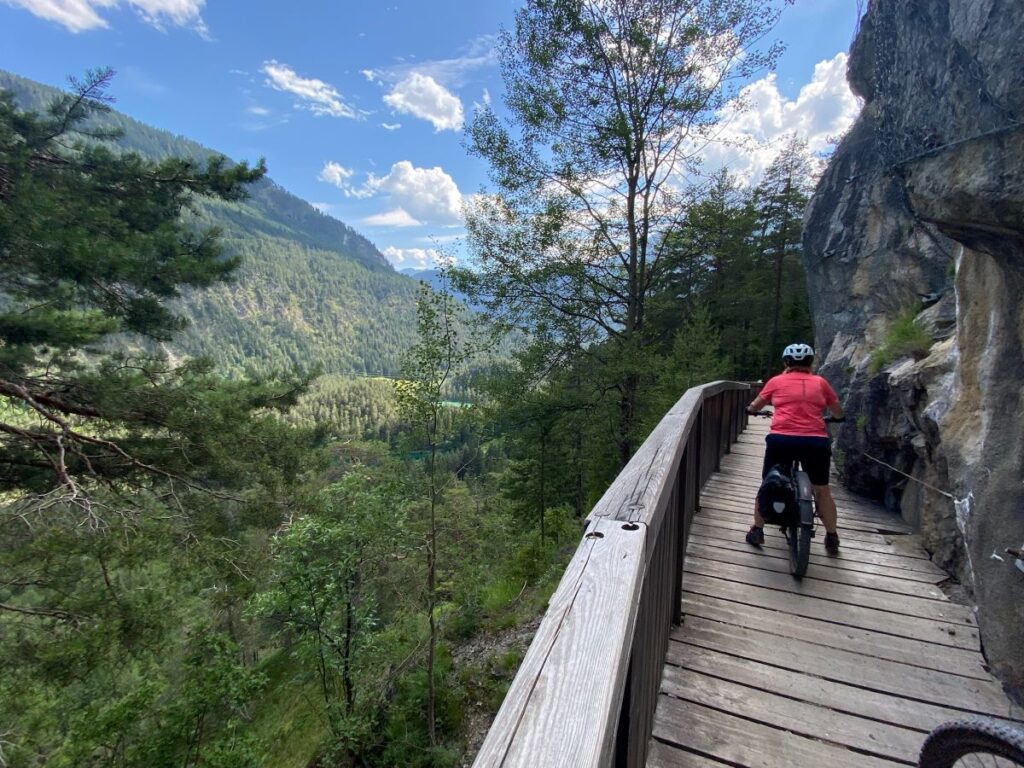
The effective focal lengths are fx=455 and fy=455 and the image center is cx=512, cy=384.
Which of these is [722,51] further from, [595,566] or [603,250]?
[595,566]

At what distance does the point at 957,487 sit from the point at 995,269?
1.38 metres

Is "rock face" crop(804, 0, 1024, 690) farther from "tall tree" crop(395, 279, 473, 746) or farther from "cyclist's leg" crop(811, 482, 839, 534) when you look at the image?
"tall tree" crop(395, 279, 473, 746)

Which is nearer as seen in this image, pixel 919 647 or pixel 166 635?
pixel 919 647

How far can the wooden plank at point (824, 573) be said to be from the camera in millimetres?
3045

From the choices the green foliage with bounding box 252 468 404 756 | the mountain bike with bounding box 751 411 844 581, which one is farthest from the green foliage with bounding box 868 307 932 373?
the green foliage with bounding box 252 468 404 756

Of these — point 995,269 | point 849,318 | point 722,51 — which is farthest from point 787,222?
point 995,269

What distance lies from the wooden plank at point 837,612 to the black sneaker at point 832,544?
2.48 feet

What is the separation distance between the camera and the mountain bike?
10.4 ft

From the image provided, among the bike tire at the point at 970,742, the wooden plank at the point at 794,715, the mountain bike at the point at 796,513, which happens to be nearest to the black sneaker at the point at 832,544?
the mountain bike at the point at 796,513

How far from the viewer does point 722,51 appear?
325 inches

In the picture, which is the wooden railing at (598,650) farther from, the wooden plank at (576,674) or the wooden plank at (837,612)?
the wooden plank at (837,612)

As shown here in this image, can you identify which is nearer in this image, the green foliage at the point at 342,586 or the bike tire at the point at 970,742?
the bike tire at the point at 970,742

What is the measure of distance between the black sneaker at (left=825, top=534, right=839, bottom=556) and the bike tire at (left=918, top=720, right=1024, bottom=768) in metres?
2.16

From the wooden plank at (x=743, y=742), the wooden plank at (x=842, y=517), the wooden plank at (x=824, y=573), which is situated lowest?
the wooden plank at (x=743, y=742)
